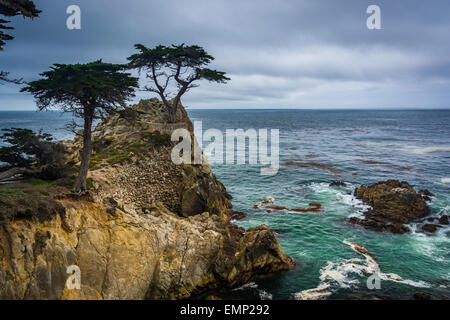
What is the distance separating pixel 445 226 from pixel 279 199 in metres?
16.0

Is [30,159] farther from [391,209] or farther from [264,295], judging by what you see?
[391,209]

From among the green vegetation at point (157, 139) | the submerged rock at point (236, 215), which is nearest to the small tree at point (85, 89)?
the green vegetation at point (157, 139)

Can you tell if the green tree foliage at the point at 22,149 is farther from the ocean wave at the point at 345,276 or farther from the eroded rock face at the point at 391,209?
the eroded rock face at the point at 391,209

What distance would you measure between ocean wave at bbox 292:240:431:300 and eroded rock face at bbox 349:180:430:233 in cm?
588

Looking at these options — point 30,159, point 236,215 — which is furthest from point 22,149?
point 236,215

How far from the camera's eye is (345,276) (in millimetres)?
19281

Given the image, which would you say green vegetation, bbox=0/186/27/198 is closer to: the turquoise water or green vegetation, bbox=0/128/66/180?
green vegetation, bbox=0/128/66/180

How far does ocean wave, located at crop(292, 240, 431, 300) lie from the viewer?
57.7 ft

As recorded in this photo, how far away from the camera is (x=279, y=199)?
34281mm

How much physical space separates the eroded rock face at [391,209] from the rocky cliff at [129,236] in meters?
12.1
